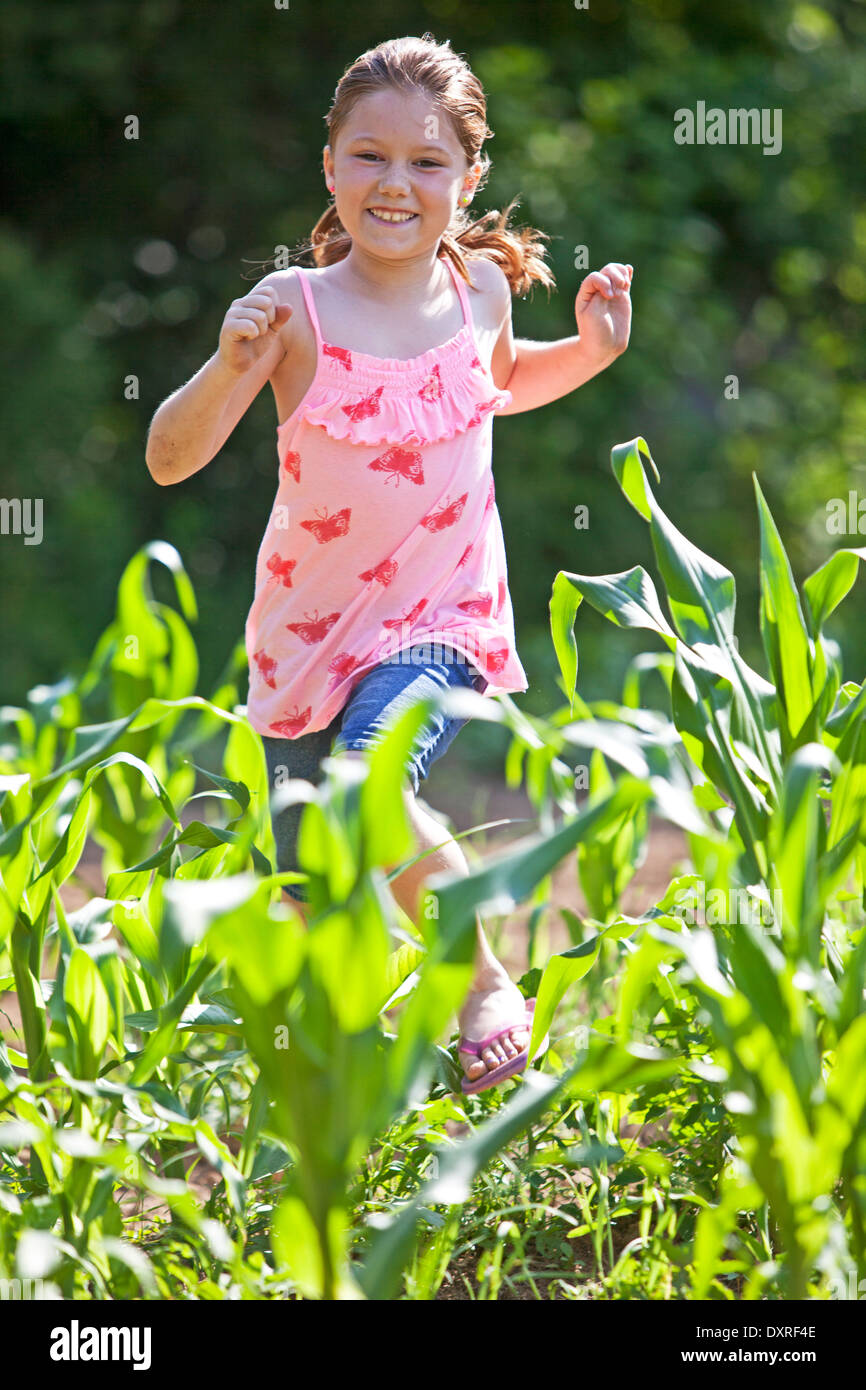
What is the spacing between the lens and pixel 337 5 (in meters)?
4.86

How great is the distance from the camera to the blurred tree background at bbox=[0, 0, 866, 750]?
4707mm

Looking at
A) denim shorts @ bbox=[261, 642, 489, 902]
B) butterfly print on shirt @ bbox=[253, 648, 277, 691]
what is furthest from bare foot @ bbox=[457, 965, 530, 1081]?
butterfly print on shirt @ bbox=[253, 648, 277, 691]

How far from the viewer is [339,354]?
205 centimetres

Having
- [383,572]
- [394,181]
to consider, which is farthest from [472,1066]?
[394,181]

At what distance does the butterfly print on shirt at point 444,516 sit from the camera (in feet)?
6.82

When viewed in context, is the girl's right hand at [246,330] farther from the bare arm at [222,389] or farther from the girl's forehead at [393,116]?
the girl's forehead at [393,116]

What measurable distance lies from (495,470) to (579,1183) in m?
3.12

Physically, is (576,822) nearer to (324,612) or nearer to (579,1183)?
(579,1183)

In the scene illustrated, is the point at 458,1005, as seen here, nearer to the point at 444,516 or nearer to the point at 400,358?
the point at 444,516

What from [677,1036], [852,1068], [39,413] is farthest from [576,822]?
[39,413]

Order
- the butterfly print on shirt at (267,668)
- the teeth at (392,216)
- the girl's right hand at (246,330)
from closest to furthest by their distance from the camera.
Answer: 1. the girl's right hand at (246,330)
2. the teeth at (392,216)
3. the butterfly print on shirt at (267,668)

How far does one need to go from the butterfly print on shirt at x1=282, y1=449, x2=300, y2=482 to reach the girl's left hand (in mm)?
472

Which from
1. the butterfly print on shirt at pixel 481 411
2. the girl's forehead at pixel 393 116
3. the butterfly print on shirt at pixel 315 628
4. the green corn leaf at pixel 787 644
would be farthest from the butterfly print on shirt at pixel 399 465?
the green corn leaf at pixel 787 644

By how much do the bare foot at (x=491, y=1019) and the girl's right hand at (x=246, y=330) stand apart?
857mm
